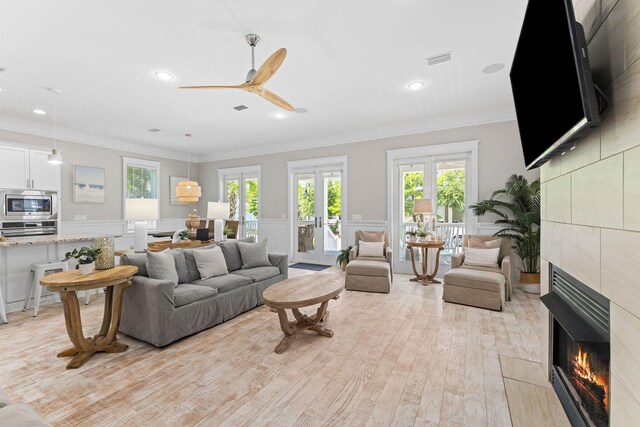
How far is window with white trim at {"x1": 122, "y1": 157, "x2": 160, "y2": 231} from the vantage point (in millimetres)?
6910

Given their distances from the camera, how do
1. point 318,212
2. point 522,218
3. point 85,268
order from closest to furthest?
point 85,268 < point 522,218 < point 318,212

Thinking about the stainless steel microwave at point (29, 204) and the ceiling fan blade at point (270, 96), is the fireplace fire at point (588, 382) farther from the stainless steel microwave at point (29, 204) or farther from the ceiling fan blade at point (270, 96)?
the stainless steel microwave at point (29, 204)

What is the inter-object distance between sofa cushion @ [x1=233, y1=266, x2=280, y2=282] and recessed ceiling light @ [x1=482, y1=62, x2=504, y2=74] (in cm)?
369

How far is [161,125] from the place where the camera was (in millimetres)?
5637

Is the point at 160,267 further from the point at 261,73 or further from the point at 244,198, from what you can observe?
the point at 244,198

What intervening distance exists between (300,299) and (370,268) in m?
2.04

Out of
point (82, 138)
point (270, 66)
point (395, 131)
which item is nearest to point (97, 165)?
point (82, 138)

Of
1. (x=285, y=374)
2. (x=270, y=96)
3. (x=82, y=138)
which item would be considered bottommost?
(x=285, y=374)

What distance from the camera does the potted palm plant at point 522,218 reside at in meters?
4.39

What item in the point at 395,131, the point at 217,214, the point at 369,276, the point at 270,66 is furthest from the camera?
the point at 395,131

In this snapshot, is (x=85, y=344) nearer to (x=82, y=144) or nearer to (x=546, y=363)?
(x=546, y=363)

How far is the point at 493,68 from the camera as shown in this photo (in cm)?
342

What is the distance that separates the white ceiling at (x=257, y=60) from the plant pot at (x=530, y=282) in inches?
99.2

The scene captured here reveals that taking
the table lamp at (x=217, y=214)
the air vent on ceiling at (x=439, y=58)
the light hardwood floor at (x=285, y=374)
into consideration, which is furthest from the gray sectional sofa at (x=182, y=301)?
the air vent on ceiling at (x=439, y=58)
